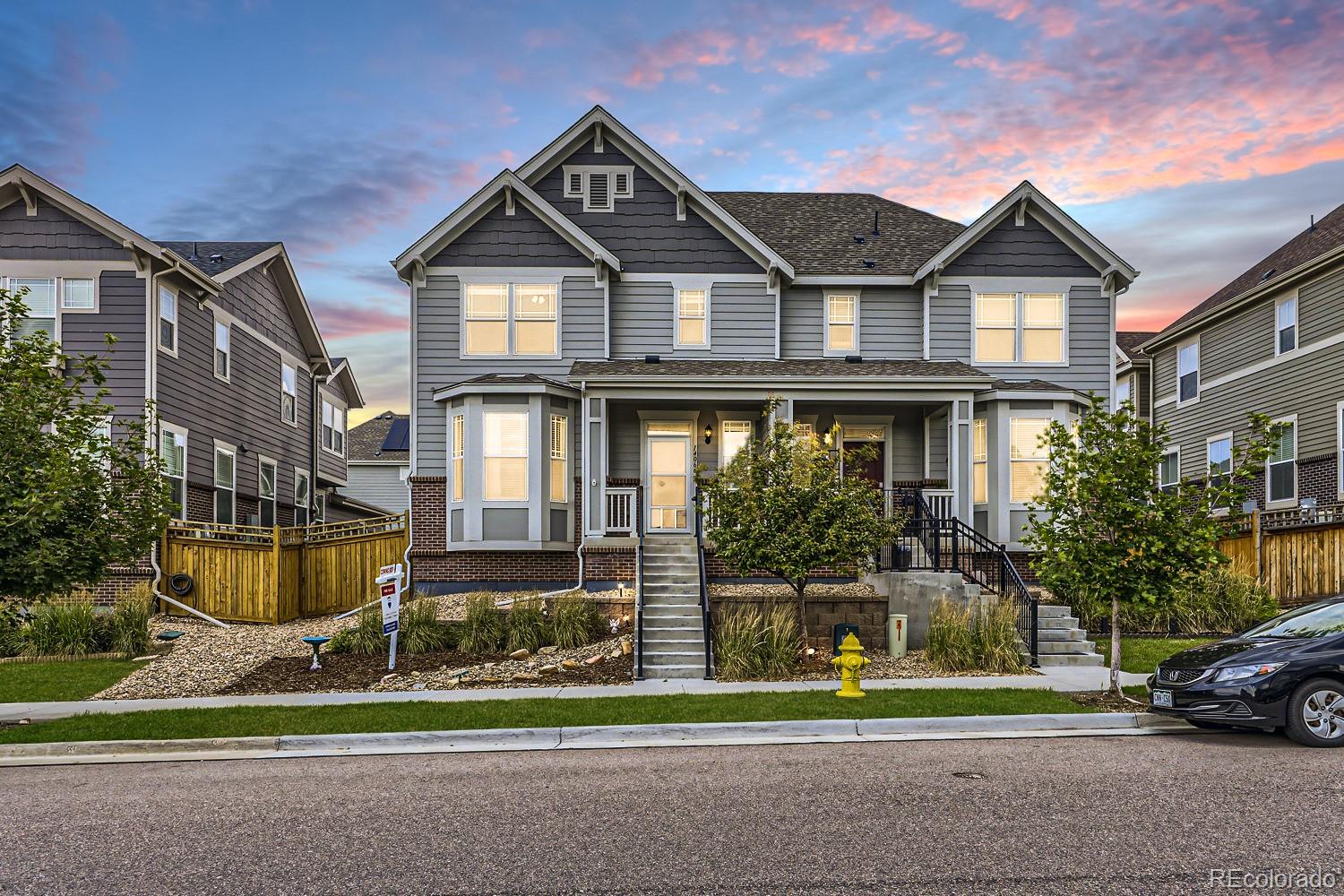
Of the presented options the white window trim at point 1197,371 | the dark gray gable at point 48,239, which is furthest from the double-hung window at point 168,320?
the white window trim at point 1197,371

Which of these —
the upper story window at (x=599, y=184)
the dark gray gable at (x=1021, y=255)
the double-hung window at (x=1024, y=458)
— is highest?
the upper story window at (x=599, y=184)

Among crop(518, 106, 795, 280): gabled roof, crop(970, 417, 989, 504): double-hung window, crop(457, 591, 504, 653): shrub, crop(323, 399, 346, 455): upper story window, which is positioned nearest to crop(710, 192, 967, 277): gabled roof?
crop(518, 106, 795, 280): gabled roof

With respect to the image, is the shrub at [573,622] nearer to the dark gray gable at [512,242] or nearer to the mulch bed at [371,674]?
the mulch bed at [371,674]

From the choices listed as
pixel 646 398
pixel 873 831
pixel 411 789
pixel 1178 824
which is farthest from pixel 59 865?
pixel 646 398

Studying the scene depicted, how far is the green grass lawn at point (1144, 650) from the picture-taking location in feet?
46.5

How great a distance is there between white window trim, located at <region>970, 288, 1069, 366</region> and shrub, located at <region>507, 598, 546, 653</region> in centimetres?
1165

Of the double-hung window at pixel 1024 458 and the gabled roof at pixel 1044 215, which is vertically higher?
the gabled roof at pixel 1044 215

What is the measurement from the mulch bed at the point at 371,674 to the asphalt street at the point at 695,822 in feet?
12.7

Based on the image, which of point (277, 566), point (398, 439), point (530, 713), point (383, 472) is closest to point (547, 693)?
point (530, 713)

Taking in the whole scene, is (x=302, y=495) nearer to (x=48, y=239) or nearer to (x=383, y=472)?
(x=48, y=239)

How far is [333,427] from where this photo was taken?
35.8 meters

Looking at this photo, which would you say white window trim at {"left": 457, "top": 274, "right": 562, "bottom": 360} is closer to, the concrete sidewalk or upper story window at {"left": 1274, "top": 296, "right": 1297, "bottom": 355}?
the concrete sidewalk

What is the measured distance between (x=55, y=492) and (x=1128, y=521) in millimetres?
12303

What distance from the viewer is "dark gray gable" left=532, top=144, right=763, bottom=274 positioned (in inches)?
862
